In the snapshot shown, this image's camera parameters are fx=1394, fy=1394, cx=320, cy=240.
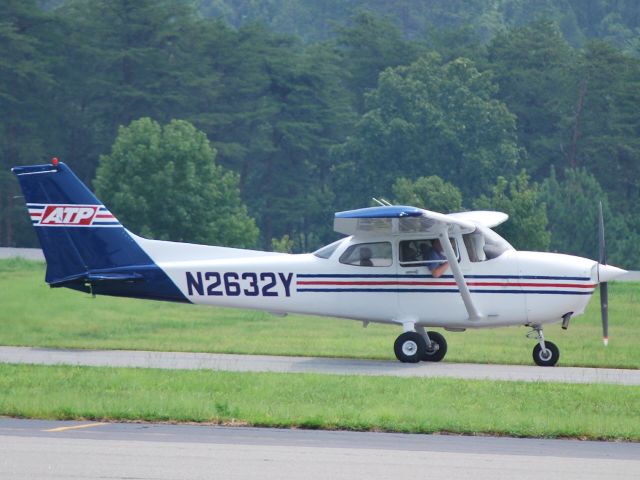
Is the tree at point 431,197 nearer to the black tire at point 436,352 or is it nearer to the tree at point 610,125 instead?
the tree at point 610,125

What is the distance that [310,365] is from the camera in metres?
19.9

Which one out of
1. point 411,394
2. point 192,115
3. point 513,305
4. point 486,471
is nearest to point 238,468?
point 486,471

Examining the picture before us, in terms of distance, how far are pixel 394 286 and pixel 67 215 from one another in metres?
5.04

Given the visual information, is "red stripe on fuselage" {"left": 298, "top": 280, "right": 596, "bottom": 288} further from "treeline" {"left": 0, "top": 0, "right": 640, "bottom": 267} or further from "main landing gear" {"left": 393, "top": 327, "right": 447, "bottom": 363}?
"treeline" {"left": 0, "top": 0, "right": 640, "bottom": 267}

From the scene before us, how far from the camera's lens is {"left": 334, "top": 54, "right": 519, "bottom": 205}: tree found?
233ft

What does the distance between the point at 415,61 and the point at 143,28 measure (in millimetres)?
17353

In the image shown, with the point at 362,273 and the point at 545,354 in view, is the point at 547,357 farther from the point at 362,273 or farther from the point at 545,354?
the point at 362,273

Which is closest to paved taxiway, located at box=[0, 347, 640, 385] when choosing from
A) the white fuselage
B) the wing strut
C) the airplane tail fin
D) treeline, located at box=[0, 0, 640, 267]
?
the white fuselage

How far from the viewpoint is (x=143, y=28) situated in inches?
2963

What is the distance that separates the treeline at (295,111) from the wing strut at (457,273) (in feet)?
150

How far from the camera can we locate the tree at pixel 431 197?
168 feet

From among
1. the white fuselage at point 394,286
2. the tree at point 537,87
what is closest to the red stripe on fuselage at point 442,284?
the white fuselage at point 394,286

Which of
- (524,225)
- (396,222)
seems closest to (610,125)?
(524,225)

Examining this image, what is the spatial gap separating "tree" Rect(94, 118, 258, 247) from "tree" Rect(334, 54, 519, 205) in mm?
16611
